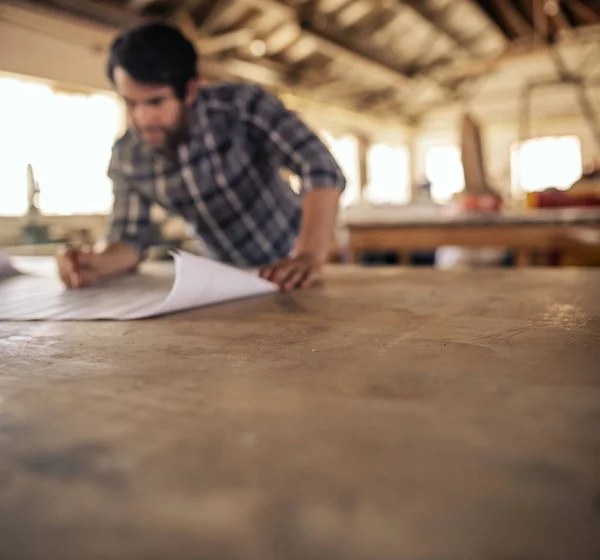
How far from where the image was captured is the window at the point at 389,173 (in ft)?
39.7

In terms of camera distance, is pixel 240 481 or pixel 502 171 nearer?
pixel 240 481

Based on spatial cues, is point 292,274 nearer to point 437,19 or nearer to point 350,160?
point 437,19

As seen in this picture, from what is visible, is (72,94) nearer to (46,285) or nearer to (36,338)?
(46,285)

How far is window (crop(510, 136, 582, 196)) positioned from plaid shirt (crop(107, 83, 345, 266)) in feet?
35.2

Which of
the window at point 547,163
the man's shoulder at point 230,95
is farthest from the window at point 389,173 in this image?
the man's shoulder at point 230,95

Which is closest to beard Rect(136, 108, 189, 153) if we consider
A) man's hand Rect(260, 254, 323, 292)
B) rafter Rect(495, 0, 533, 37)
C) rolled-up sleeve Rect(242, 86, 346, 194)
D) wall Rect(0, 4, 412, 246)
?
rolled-up sleeve Rect(242, 86, 346, 194)

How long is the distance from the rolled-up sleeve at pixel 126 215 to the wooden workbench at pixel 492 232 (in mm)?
1466

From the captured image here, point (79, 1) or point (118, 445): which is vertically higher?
point (79, 1)

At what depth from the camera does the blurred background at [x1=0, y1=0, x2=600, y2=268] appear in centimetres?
294

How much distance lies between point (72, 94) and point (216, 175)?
5177 mm

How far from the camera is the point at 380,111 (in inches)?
435

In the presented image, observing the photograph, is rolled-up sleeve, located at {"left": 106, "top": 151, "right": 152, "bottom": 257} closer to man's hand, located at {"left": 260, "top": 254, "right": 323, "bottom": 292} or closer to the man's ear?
the man's ear

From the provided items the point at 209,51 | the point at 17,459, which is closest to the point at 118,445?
the point at 17,459

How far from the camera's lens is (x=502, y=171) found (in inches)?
466
